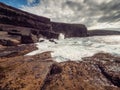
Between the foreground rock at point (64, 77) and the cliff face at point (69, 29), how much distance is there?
45197 millimetres

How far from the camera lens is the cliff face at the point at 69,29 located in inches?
1979

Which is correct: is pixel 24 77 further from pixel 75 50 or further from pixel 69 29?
pixel 69 29

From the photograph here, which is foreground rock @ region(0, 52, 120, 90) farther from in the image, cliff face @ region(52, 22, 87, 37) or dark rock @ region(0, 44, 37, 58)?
cliff face @ region(52, 22, 87, 37)

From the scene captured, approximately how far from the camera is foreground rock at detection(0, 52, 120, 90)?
2597 mm

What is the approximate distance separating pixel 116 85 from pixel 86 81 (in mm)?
679

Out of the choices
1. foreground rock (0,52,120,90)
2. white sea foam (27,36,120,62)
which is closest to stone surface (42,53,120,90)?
foreground rock (0,52,120,90)

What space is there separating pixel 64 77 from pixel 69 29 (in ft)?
182

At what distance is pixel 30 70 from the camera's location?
341cm

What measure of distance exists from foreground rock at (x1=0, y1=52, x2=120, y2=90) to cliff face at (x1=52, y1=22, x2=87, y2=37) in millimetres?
45197

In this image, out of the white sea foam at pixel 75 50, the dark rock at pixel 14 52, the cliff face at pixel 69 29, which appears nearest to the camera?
the white sea foam at pixel 75 50

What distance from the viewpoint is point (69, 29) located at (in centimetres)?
5762

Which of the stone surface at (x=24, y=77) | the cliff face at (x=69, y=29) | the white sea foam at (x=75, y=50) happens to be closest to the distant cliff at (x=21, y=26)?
the white sea foam at (x=75, y=50)

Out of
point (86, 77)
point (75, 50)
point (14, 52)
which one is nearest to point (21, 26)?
point (14, 52)

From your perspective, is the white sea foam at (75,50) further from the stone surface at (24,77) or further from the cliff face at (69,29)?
the cliff face at (69,29)
